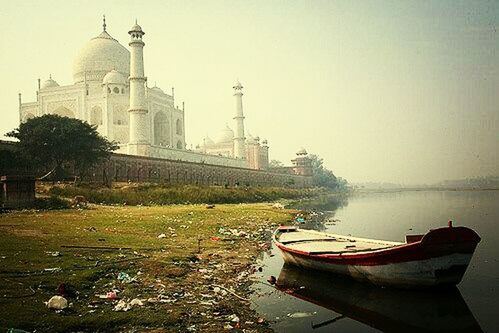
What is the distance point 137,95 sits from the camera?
43.4 metres

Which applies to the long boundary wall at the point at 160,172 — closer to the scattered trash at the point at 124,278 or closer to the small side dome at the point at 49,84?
the scattered trash at the point at 124,278

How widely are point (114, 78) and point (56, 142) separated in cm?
2498

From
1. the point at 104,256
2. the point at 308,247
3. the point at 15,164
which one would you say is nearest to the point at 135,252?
the point at 104,256

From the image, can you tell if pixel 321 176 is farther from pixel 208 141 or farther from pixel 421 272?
pixel 421 272

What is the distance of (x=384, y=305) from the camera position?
7168mm

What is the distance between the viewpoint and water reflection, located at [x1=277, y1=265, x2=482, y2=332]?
20.9 ft

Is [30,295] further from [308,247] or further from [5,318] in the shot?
[308,247]

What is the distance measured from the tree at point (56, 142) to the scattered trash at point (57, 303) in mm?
24824

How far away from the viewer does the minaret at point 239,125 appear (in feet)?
216

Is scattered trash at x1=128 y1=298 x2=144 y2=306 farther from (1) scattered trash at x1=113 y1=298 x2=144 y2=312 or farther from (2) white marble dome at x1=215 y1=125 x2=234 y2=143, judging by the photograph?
(2) white marble dome at x1=215 y1=125 x2=234 y2=143

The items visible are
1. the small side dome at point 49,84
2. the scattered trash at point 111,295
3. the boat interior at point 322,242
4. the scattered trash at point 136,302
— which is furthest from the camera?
the small side dome at point 49,84

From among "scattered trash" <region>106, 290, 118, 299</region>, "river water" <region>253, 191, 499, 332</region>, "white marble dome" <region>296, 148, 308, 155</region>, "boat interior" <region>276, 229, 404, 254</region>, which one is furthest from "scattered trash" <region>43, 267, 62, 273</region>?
"white marble dome" <region>296, 148, 308, 155</region>

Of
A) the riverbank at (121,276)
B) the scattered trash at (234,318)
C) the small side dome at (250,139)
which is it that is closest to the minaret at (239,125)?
the small side dome at (250,139)

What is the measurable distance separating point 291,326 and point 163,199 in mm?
21263
